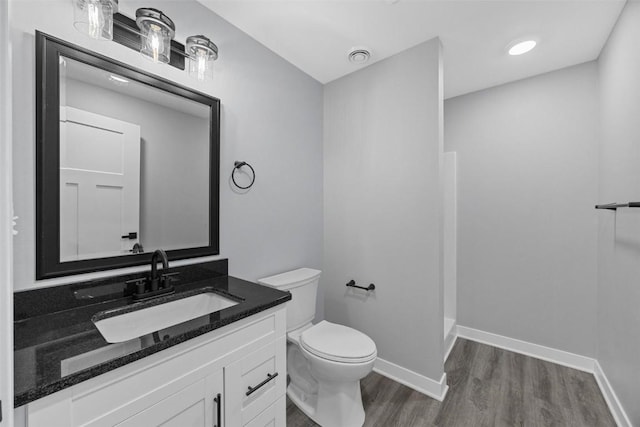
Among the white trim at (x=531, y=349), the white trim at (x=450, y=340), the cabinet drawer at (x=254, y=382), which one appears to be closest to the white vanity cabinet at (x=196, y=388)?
the cabinet drawer at (x=254, y=382)

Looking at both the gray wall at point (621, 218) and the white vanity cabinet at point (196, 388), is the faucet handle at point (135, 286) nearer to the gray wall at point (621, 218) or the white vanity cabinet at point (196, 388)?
the white vanity cabinet at point (196, 388)

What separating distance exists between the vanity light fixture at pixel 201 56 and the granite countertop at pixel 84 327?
1.05 meters

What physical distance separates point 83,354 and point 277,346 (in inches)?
27.9

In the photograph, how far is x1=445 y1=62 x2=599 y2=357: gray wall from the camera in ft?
7.00

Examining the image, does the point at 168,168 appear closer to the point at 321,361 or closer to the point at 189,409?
the point at 189,409

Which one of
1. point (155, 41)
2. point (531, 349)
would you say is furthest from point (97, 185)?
point (531, 349)

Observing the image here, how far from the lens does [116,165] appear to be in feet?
4.14

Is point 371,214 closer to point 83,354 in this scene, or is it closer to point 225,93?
point 225,93

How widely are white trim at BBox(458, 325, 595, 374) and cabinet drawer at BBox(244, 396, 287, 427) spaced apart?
2168 mm

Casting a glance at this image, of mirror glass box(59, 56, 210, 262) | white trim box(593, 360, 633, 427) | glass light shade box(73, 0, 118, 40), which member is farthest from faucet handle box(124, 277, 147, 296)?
white trim box(593, 360, 633, 427)

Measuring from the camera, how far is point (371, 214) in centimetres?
221

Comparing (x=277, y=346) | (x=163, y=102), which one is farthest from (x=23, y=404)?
(x=163, y=102)

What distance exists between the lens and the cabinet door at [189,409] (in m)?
0.82

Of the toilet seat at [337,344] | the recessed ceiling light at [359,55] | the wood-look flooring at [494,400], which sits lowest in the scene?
the wood-look flooring at [494,400]
